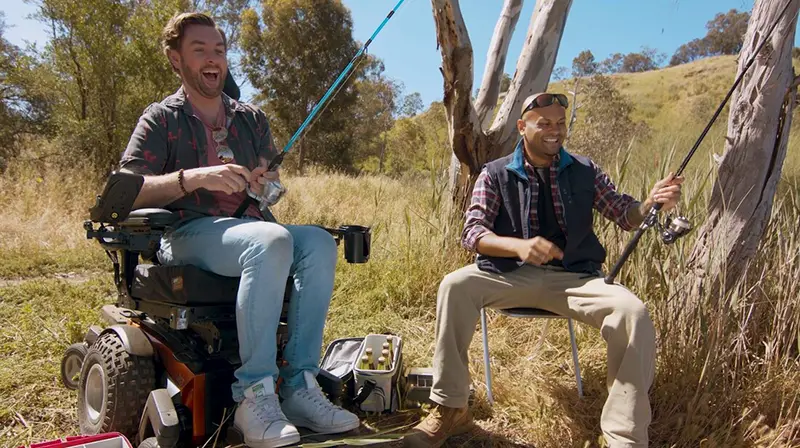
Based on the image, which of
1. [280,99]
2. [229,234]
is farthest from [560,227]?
[280,99]

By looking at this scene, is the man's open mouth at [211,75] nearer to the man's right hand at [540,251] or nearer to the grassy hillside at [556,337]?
the man's right hand at [540,251]

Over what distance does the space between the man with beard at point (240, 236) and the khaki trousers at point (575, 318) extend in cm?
46

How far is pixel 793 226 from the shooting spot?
8.61 feet

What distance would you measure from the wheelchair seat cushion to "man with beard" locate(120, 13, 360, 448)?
0.18 ft

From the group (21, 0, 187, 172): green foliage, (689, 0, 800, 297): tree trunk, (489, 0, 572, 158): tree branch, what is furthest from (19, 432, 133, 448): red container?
(21, 0, 187, 172): green foliage

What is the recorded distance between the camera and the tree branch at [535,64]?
3.86 meters

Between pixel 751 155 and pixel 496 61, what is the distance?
221 centimetres

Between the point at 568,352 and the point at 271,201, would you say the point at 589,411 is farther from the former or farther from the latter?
the point at 271,201

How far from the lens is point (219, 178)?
6.09 ft

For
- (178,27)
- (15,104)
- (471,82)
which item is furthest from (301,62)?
(178,27)

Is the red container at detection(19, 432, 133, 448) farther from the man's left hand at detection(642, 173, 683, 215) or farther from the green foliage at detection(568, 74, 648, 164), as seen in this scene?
the green foliage at detection(568, 74, 648, 164)

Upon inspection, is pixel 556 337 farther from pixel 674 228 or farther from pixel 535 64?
pixel 535 64

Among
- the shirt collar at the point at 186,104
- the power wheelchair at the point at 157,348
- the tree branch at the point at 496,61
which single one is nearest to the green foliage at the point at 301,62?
the tree branch at the point at 496,61

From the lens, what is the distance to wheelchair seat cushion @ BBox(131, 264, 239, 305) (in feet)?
5.86
